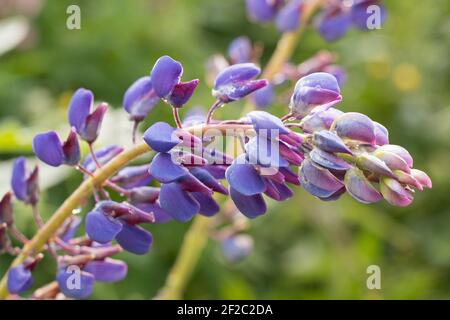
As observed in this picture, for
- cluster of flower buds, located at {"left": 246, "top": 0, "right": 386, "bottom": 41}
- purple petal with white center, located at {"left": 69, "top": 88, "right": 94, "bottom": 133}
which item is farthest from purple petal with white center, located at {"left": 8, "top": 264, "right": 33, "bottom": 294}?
cluster of flower buds, located at {"left": 246, "top": 0, "right": 386, "bottom": 41}

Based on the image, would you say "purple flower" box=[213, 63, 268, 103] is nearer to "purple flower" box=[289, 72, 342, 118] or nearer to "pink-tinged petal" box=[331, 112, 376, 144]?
"purple flower" box=[289, 72, 342, 118]

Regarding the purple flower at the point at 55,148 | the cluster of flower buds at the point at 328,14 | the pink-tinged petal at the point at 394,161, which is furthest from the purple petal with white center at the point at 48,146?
the cluster of flower buds at the point at 328,14

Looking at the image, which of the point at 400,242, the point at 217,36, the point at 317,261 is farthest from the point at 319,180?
the point at 217,36

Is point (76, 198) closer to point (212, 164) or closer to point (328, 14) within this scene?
point (212, 164)

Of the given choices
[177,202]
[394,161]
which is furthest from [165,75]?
[394,161]

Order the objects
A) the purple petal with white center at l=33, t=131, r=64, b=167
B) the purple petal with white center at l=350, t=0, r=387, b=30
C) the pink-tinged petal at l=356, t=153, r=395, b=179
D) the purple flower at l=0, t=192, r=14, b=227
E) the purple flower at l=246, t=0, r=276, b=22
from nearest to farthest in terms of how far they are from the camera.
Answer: the pink-tinged petal at l=356, t=153, r=395, b=179 < the purple petal with white center at l=33, t=131, r=64, b=167 < the purple flower at l=0, t=192, r=14, b=227 < the purple petal with white center at l=350, t=0, r=387, b=30 < the purple flower at l=246, t=0, r=276, b=22

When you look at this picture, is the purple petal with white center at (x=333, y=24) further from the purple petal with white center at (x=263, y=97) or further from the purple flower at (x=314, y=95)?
the purple flower at (x=314, y=95)

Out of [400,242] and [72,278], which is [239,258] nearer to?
[72,278]
